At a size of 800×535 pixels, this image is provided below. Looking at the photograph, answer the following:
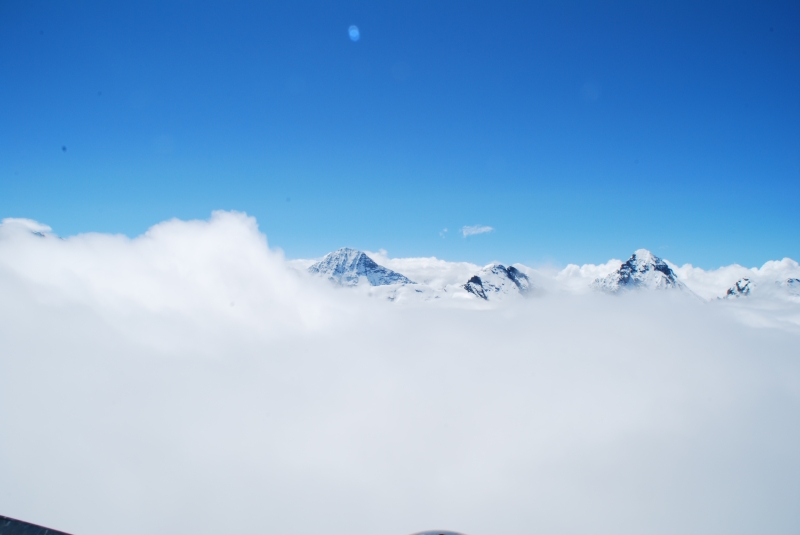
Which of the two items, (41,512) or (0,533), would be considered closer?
(0,533)

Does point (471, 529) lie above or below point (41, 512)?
above

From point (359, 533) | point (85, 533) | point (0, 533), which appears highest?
point (0, 533)

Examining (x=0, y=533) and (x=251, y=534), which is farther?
(x=251, y=534)

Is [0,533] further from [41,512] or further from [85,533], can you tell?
[41,512]

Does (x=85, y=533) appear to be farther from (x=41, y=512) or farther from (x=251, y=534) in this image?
(x=251, y=534)

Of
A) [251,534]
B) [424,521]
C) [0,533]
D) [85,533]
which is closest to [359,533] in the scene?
[424,521]

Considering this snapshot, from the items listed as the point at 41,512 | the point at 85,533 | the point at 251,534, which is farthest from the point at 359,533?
the point at 41,512

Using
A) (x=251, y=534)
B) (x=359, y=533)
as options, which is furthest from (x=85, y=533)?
(x=359, y=533)

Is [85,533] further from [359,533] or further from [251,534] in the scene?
[359,533]
